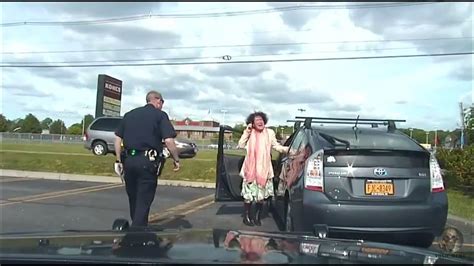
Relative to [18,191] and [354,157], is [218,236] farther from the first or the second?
[18,191]

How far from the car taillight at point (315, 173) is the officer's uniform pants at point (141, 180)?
1.83m

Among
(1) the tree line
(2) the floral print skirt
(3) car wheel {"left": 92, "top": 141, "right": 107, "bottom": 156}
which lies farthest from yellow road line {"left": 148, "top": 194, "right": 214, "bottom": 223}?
(1) the tree line

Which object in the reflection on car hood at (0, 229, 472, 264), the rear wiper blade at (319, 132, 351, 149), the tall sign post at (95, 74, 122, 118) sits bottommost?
the reflection on car hood at (0, 229, 472, 264)

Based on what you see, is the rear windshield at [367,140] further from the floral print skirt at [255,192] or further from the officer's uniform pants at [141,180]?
the officer's uniform pants at [141,180]

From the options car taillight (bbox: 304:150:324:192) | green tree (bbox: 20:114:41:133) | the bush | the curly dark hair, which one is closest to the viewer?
car taillight (bbox: 304:150:324:192)

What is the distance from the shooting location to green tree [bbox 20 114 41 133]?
122269mm

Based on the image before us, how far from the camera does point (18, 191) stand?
1325cm

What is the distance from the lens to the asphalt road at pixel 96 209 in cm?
870

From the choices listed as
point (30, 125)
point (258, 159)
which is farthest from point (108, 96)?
point (30, 125)

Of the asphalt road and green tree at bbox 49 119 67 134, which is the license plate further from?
green tree at bbox 49 119 67 134

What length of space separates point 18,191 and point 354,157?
946 centimetres

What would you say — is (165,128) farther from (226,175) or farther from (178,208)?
(178,208)

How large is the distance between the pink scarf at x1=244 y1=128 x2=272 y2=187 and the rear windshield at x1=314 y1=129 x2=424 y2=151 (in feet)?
5.75

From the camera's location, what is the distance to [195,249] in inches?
116
